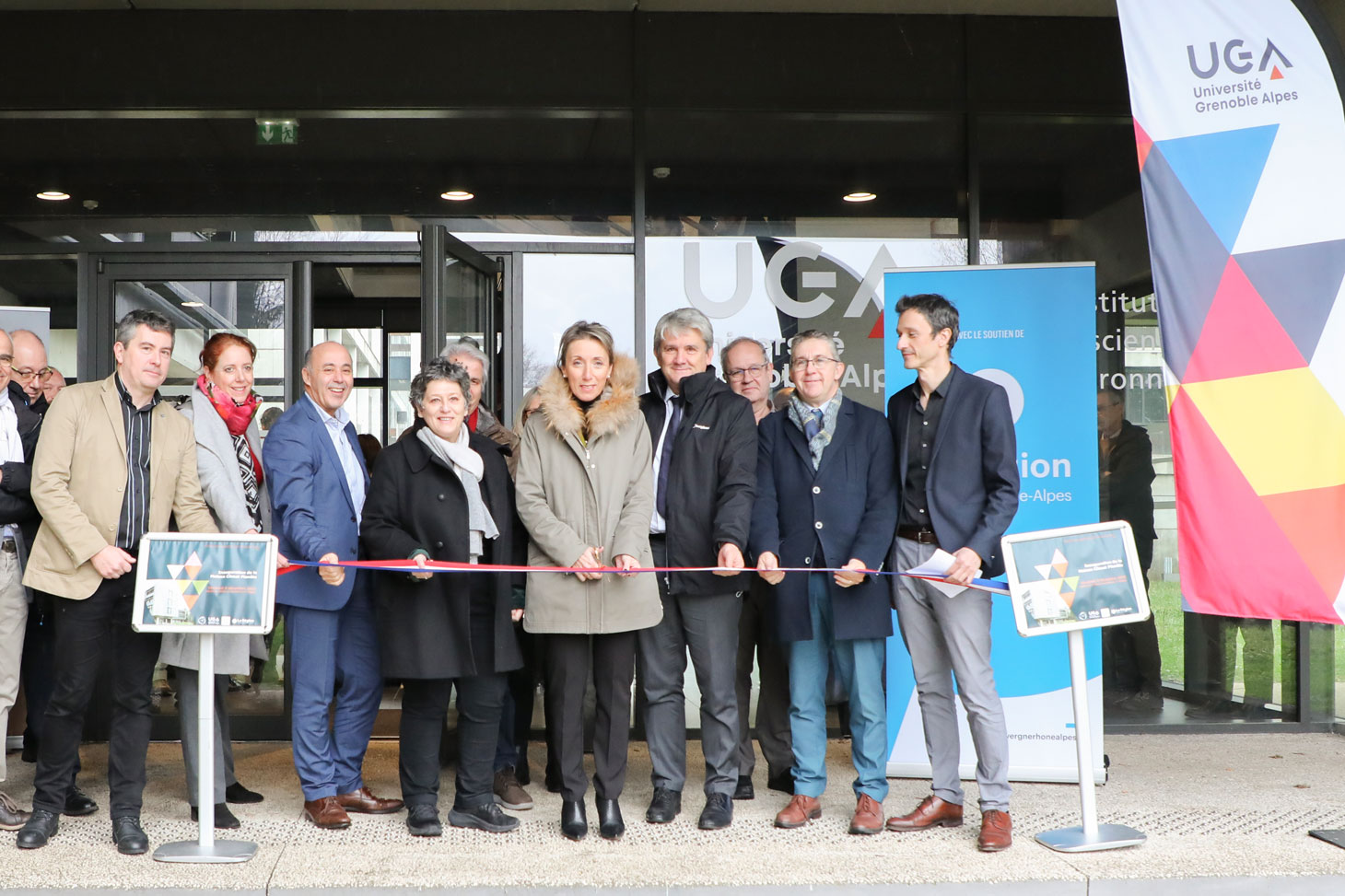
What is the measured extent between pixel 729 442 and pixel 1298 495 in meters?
2.07

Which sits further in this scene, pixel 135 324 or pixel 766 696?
pixel 766 696

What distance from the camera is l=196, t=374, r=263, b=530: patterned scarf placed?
451 centimetres

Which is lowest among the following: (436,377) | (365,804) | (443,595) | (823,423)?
(365,804)

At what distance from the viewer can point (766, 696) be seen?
5020 mm

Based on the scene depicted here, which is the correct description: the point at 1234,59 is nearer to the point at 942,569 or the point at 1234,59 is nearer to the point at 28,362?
the point at 942,569

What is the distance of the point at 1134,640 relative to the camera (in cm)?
628

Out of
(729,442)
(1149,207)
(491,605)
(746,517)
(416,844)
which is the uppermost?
(1149,207)

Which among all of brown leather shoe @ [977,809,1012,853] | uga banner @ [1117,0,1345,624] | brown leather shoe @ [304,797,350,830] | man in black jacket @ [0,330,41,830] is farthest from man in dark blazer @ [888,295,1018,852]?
man in black jacket @ [0,330,41,830]

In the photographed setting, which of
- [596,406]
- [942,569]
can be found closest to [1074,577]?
[942,569]

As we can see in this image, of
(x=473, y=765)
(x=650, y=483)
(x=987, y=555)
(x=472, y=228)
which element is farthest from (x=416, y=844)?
(x=472, y=228)

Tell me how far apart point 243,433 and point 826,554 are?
234 cm

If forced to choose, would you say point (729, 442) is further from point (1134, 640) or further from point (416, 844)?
point (1134, 640)

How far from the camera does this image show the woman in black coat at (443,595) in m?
4.22

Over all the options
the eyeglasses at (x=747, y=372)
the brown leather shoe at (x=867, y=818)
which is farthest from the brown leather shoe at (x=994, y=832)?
the eyeglasses at (x=747, y=372)
